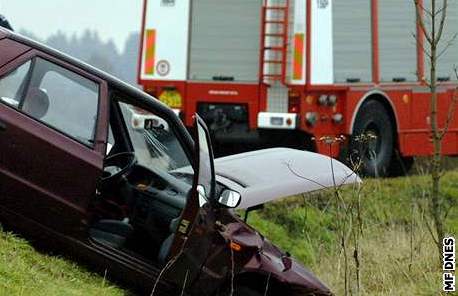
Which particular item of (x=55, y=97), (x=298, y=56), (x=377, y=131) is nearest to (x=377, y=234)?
(x=298, y=56)

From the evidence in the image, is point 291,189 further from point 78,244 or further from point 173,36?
point 173,36

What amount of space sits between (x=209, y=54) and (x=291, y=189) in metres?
6.21

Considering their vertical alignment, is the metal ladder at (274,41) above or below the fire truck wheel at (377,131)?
above

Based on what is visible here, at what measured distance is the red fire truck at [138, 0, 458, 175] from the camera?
11.0 m

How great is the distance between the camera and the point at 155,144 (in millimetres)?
5754

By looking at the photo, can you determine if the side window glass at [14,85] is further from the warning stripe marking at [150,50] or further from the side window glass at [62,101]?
the warning stripe marking at [150,50]

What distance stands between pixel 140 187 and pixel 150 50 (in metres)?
6.18

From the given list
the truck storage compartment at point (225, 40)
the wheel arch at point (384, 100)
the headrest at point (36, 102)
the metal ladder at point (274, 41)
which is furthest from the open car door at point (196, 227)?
the wheel arch at point (384, 100)

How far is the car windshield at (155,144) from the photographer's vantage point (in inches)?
223

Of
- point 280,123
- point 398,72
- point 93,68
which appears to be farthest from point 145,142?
point 398,72

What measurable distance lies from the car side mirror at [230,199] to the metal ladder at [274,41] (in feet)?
19.5

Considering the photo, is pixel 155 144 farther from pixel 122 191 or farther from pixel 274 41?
pixel 274 41

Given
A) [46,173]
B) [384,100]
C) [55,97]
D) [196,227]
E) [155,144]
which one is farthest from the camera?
[384,100]

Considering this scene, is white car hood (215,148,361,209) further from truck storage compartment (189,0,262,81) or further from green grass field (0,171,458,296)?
truck storage compartment (189,0,262,81)
